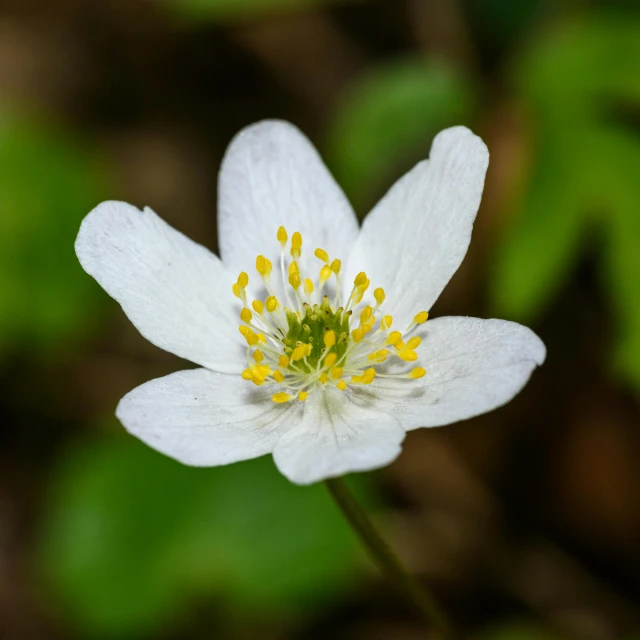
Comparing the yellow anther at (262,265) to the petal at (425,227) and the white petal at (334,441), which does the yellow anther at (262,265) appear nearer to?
the petal at (425,227)

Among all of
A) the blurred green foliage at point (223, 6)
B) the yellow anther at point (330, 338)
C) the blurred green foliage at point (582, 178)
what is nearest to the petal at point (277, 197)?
the yellow anther at point (330, 338)

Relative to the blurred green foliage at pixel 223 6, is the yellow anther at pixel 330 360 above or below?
below

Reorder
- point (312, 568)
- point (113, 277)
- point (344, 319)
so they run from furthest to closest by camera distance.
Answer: point (312, 568) → point (344, 319) → point (113, 277)

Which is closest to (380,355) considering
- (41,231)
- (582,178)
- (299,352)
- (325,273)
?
(299,352)

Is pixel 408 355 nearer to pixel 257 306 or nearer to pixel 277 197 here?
pixel 257 306

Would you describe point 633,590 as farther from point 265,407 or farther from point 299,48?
point 299,48

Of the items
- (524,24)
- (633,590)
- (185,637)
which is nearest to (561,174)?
(524,24)
